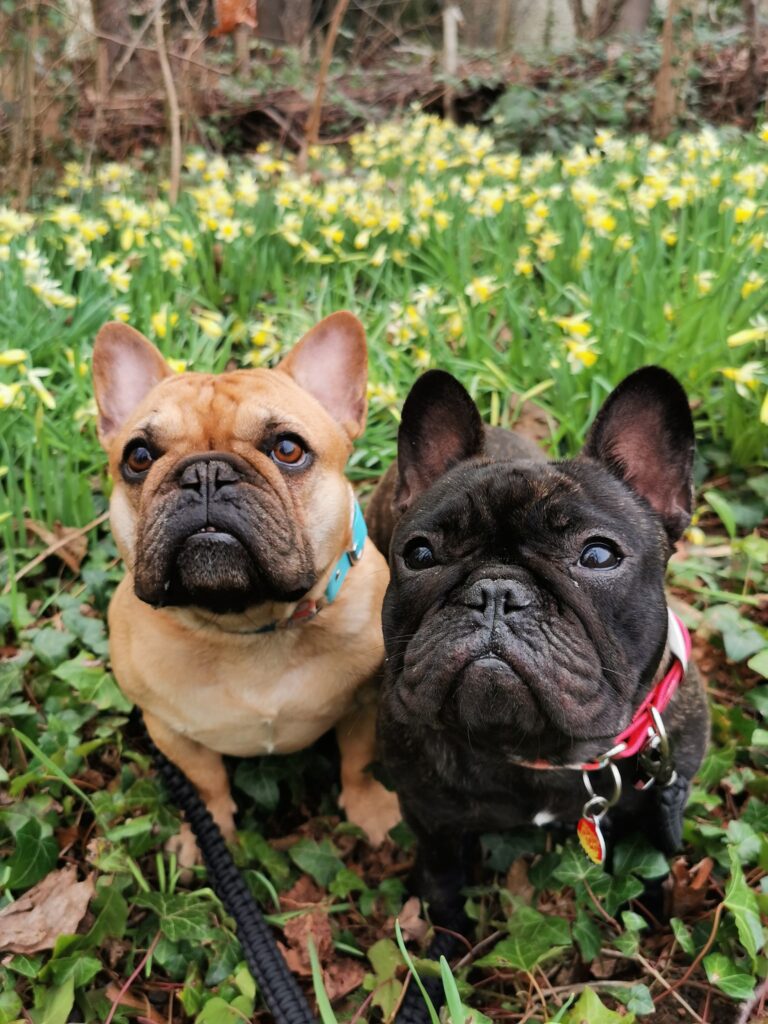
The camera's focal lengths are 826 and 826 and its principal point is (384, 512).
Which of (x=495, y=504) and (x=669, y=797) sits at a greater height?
(x=495, y=504)

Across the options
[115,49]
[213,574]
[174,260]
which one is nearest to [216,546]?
[213,574]

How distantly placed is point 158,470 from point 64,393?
4.50 feet

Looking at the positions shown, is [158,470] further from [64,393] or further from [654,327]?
[654,327]

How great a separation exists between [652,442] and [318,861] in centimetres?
138

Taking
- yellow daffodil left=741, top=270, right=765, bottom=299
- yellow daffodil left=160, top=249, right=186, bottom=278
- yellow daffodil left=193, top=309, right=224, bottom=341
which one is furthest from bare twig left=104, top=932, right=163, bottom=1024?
yellow daffodil left=741, top=270, right=765, bottom=299

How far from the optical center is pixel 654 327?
310 centimetres

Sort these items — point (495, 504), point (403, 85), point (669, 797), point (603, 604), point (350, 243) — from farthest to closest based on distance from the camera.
A: point (403, 85), point (350, 243), point (669, 797), point (495, 504), point (603, 604)

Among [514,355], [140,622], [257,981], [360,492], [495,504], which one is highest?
[495,504]

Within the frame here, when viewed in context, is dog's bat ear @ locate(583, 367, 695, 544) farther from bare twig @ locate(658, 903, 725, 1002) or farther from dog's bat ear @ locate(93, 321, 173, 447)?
dog's bat ear @ locate(93, 321, 173, 447)

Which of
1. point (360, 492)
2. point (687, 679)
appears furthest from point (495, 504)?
point (360, 492)

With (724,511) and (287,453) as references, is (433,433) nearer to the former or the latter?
(287,453)

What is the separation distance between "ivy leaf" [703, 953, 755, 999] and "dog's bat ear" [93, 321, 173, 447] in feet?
6.46

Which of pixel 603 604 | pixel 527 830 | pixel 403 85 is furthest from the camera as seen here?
pixel 403 85

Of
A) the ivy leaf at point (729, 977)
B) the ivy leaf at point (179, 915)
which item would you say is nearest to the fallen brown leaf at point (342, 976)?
the ivy leaf at point (179, 915)
